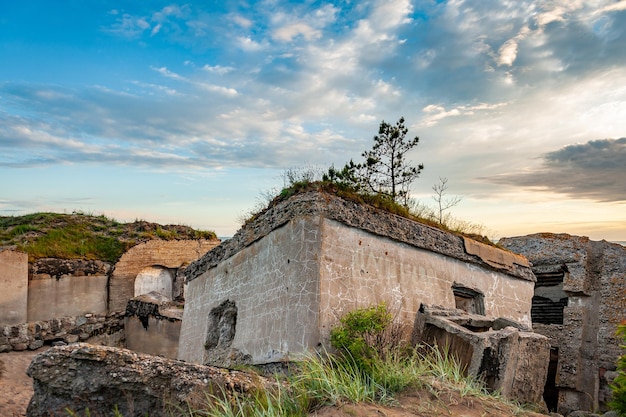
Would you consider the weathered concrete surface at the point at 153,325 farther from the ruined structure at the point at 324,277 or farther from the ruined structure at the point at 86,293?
the ruined structure at the point at 324,277

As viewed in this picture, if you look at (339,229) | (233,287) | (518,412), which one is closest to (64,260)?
(233,287)

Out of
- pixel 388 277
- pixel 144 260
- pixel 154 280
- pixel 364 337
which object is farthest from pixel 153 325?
pixel 364 337

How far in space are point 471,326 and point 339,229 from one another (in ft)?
9.54

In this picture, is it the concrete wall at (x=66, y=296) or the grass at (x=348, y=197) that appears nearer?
the grass at (x=348, y=197)

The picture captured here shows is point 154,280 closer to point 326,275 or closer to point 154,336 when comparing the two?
point 154,336

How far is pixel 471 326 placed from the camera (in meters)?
9.91

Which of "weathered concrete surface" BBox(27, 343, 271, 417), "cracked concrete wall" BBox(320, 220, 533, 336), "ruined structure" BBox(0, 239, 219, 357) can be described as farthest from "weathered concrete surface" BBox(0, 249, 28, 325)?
"cracked concrete wall" BBox(320, 220, 533, 336)

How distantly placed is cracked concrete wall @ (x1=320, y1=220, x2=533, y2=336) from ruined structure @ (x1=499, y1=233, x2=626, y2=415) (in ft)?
11.2

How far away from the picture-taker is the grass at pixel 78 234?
20.3 metres

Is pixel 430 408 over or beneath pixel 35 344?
over

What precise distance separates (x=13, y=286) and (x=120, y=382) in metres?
13.3

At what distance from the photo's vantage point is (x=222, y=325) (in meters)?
11.8

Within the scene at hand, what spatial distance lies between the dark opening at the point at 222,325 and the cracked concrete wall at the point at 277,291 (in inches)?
7.9

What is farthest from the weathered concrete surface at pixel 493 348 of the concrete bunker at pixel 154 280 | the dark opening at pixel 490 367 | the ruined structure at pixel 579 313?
the concrete bunker at pixel 154 280
